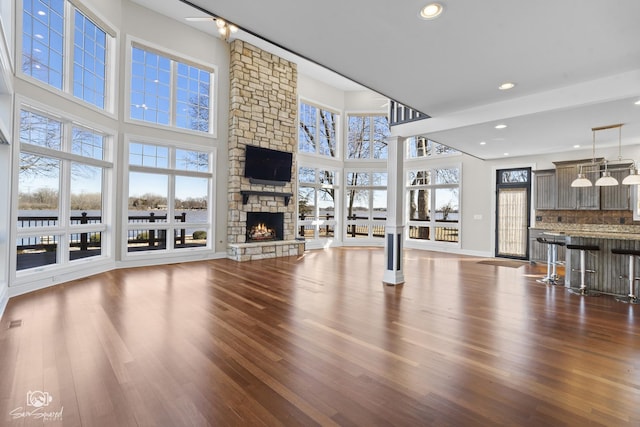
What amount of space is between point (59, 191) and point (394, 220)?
18.7 ft

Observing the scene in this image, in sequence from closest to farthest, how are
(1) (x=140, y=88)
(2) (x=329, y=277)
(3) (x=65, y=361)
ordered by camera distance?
(3) (x=65, y=361) → (2) (x=329, y=277) → (1) (x=140, y=88)

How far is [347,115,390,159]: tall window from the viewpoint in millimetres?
10891

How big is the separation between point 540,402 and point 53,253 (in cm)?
692

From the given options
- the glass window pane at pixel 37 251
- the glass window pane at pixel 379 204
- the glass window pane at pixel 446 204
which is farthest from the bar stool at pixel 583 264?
the glass window pane at pixel 37 251

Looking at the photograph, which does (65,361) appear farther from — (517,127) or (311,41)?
(517,127)

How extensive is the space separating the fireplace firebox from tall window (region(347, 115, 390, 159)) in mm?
3779

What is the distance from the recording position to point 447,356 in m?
2.71

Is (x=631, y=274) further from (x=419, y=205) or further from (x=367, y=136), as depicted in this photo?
(x=367, y=136)

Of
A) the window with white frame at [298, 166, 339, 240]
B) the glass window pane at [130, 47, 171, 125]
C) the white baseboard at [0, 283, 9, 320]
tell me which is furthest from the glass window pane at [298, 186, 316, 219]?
the white baseboard at [0, 283, 9, 320]

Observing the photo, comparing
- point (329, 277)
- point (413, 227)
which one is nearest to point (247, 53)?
point (329, 277)

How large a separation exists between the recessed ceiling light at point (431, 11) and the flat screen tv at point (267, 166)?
5.98 m

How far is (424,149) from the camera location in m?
10.2

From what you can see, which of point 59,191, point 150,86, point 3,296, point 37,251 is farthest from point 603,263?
point 37,251

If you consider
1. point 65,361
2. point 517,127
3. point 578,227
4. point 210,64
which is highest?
point 210,64
